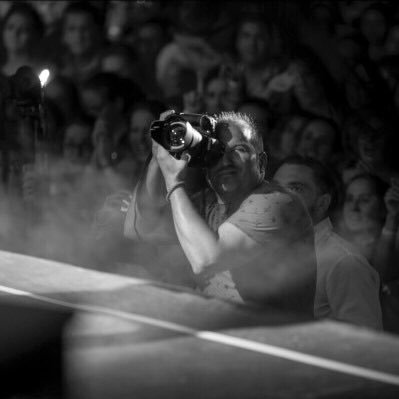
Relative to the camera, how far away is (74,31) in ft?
12.4

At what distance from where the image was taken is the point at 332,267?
8.46ft

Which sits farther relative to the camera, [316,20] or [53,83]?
[53,83]

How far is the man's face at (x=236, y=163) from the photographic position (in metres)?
2.34

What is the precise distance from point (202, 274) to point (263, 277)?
20 centimetres

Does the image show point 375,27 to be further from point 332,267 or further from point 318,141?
point 332,267

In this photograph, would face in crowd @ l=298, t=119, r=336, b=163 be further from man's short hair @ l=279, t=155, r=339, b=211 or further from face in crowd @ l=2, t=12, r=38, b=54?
face in crowd @ l=2, t=12, r=38, b=54

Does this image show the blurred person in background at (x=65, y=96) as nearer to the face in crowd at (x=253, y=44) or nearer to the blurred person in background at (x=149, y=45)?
the blurred person in background at (x=149, y=45)

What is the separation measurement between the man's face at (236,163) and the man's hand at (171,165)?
86 mm

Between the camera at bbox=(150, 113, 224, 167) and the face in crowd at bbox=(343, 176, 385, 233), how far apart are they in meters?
0.78

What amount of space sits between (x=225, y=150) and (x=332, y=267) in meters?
0.54

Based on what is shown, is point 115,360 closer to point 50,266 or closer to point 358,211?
point 50,266

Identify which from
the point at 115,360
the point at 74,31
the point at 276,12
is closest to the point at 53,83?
Answer: the point at 74,31

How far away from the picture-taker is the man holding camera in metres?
2.22

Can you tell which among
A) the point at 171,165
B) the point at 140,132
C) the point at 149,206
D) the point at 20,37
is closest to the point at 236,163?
the point at 171,165
